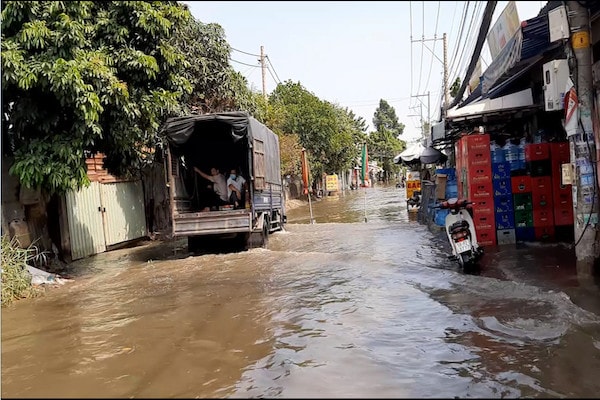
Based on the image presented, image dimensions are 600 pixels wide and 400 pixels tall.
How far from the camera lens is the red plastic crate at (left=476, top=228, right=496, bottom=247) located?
9.78m

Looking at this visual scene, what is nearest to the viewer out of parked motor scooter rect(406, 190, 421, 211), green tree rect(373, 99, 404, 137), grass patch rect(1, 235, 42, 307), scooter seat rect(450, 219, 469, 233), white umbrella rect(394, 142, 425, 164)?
grass patch rect(1, 235, 42, 307)

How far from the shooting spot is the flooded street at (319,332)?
385 cm

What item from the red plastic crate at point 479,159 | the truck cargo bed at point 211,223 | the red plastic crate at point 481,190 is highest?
the red plastic crate at point 479,159

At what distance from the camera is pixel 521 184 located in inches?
380

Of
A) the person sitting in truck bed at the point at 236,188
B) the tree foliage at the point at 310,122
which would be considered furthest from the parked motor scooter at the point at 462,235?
the tree foliage at the point at 310,122

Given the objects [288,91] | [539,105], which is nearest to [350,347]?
[539,105]

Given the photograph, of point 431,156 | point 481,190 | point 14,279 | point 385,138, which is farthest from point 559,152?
point 385,138

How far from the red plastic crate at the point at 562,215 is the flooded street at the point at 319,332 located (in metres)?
0.52

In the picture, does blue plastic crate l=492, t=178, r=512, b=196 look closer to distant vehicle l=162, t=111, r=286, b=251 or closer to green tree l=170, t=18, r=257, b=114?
distant vehicle l=162, t=111, r=286, b=251

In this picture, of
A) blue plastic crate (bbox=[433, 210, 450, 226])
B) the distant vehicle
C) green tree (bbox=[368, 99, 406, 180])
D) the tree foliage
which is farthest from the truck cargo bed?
green tree (bbox=[368, 99, 406, 180])

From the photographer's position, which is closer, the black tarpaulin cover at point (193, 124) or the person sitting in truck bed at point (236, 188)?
the black tarpaulin cover at point (193, 124)

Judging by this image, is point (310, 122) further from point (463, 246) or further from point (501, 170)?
point (463, 246)

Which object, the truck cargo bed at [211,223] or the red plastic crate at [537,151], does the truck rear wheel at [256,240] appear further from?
the red plastic crate at [537,151]

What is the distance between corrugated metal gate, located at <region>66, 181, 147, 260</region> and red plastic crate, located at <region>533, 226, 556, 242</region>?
9.65m
